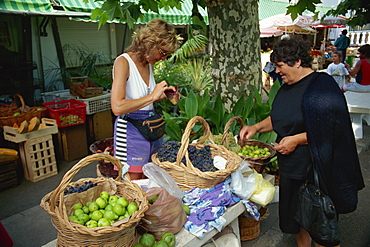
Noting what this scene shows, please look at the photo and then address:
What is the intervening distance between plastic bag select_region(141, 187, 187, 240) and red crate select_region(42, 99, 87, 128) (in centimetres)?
324

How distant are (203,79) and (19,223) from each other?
5305 mm

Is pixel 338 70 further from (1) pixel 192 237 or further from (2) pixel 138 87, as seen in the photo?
(1) pixel 192 237

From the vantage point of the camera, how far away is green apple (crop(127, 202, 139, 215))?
167 centimetres

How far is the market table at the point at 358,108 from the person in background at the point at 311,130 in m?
3.36

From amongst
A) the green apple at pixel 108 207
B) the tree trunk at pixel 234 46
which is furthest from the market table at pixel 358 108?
the green apple at pixel 108 207

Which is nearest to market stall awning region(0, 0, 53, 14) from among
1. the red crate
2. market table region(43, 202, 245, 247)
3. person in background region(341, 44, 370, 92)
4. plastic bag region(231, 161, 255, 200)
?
the red crate

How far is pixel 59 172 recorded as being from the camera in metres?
4.60

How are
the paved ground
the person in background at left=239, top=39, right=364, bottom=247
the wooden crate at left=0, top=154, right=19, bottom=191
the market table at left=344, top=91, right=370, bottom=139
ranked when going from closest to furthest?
the person in background at left=239, top=39, right=364, bottom=247 < the paved ground < the wooden crate at left=0, top=154, right=19, bottom=191 < the market table at left=344, top=91, right=370, bottom=139

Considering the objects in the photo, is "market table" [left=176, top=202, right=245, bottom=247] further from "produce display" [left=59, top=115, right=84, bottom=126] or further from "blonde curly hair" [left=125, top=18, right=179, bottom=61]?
"produce display" [left=59, top=115, right=84, bottom=126]

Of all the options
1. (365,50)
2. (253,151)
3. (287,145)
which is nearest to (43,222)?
(253,151)

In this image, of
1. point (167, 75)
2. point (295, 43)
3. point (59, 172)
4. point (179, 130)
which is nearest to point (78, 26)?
point (167, 75)

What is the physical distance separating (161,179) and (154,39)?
39.9 inches

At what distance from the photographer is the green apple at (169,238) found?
5.69ft

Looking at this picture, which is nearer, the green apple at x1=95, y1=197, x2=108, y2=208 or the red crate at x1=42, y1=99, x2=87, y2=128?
the green apple at x1=95, y1=197, x2=108, y2=208
